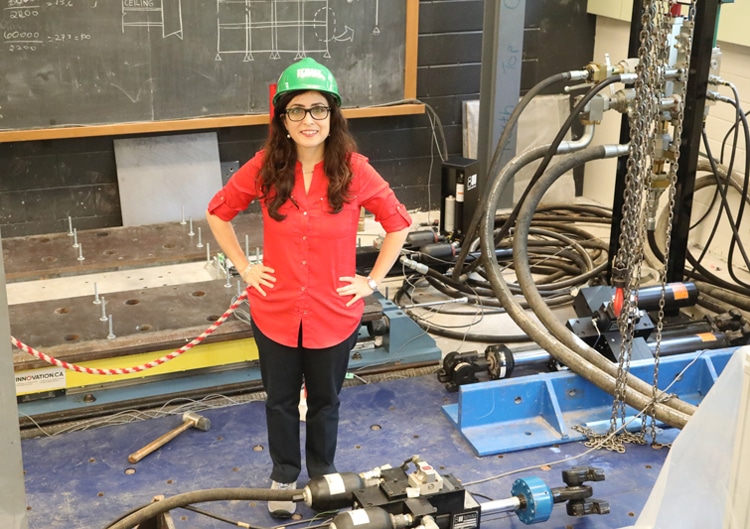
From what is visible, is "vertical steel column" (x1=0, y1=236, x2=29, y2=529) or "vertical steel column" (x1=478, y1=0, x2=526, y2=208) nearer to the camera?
"vertical steel column" (x1=0, y1=236, x2=29, y2=529)

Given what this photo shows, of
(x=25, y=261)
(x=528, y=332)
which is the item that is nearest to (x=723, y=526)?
(x=528, y=332)

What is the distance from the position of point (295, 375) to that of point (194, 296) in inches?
47.2

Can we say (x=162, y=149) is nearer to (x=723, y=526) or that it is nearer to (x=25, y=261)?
(x=25, y=261)

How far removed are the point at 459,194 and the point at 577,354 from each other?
4.35ft

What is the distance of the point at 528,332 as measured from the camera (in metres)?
3.62

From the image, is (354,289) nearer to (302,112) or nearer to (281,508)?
(302,112)

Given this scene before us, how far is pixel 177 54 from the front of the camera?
505 cm

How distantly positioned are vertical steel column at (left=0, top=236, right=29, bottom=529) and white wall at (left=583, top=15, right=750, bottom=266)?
3947mm

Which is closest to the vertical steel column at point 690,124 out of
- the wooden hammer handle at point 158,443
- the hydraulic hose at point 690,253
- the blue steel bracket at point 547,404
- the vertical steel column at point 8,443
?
the hydraulic hose at point 690,253

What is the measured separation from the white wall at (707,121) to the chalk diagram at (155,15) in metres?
2.61

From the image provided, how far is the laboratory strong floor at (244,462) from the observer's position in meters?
2.88

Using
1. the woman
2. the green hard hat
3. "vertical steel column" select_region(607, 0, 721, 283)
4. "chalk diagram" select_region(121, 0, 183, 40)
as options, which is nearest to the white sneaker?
the woman

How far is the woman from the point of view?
2533 millimetres

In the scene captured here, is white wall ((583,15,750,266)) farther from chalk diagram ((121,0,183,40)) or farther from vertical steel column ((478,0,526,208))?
chalk diagram ((121,0,183,40))
